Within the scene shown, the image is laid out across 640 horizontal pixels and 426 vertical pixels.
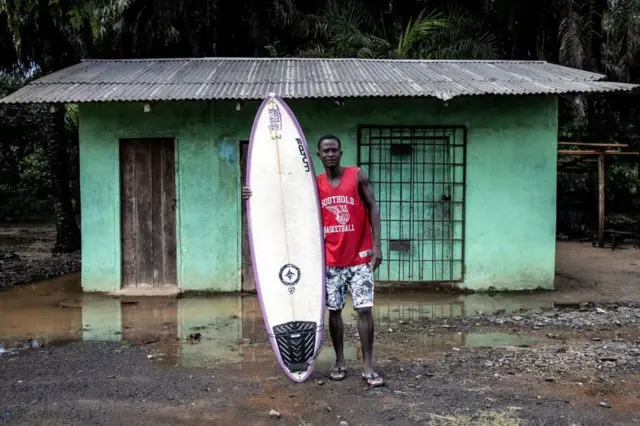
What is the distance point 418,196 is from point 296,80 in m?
2.14

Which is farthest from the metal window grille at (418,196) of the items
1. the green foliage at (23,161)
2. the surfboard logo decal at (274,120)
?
the green foliage at (23,161)

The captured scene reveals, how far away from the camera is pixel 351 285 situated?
425 centimetres

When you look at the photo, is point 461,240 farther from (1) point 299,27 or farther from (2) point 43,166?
(2) point 43,166

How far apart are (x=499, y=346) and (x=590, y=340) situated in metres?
0.86

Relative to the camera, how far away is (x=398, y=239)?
794cm

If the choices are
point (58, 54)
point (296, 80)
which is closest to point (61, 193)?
point (58, 54)

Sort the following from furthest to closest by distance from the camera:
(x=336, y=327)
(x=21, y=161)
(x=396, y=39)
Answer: (x=21, y=161), (x=396, y=39), (x=336, y=327)

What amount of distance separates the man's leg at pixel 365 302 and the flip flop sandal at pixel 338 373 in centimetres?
19

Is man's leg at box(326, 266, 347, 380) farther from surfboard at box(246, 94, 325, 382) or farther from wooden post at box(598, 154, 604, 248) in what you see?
wooden post at box(598, 154, 604, 248)

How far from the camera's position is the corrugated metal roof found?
23.5ft

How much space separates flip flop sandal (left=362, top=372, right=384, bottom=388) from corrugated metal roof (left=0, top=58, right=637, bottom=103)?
3.70 meters

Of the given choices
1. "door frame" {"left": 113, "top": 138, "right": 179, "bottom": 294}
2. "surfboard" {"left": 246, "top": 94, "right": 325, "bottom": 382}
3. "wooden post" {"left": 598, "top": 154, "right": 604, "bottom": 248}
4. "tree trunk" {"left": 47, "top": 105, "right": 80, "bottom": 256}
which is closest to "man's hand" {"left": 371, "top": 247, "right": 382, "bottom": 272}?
"surfboard" {"left": 246, "top": 94, "right": 325, "bottom": 382}

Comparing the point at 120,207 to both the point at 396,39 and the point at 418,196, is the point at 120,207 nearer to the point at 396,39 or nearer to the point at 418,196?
the point at 418,196

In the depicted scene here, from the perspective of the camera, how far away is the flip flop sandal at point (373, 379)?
13.9 ft
